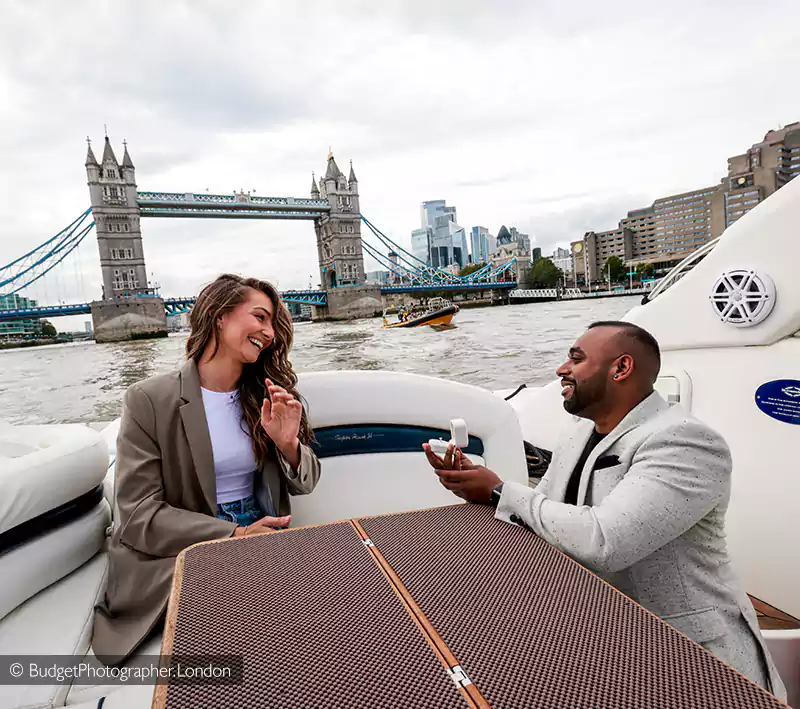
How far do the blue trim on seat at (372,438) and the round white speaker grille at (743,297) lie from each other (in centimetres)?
100

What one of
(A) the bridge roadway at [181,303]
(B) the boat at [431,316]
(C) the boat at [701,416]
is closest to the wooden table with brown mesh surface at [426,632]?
(C) the boat at [701,416]

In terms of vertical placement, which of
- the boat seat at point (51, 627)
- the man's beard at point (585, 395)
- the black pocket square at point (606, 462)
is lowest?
the boat seat at point (51, 627)

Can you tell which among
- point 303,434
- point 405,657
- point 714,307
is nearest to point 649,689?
point 405,657

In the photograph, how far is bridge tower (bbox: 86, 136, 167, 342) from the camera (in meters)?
30.3

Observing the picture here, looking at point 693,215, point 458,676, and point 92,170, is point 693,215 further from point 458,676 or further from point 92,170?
point 92,170

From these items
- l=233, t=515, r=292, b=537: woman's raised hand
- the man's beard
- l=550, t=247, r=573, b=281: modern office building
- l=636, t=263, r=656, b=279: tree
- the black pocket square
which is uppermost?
l=550, t=247, r=573, b=281: modern office building

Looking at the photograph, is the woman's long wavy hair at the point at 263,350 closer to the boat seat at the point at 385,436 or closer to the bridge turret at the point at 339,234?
the boat seat at the point at 385,436

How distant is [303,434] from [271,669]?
2.96ft

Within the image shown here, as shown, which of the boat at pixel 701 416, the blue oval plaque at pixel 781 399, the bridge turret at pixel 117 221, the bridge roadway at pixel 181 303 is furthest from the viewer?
the bridge turret at pixel 117 221

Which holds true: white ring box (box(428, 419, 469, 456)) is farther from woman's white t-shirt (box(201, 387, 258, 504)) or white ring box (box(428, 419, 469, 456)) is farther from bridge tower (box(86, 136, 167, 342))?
bridge tower (box(86, 136, 167, 342))

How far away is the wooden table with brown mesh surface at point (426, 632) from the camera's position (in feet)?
1.77

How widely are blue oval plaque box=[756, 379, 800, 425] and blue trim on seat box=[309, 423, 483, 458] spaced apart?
959 millimetres

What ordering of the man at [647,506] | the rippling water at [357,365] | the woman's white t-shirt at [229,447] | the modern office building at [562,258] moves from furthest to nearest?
1. the modern office building at [562,258]
2. the rippling water at [357,365]
3. the woman's white t-shirt at [229,447]
4. the man at [647,506]

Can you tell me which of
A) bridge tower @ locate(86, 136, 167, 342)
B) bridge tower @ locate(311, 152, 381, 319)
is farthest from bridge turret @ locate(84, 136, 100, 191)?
bridge tower @ locate(311, 152, 381, 319)
